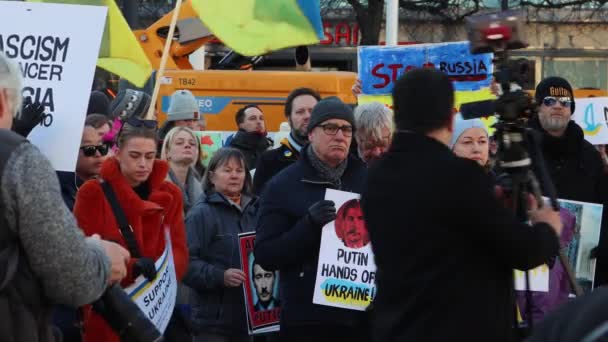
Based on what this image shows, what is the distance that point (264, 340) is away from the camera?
26.1 feet

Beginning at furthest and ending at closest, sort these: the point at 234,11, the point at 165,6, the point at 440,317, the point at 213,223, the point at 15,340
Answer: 1. the point at 165,6
2. the point at 234,11
3. the point at 213,223
4. the point at 440,317
5. the point at 15,340

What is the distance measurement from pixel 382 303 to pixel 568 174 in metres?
3.38

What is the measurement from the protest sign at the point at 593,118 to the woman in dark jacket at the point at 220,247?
12.2ft

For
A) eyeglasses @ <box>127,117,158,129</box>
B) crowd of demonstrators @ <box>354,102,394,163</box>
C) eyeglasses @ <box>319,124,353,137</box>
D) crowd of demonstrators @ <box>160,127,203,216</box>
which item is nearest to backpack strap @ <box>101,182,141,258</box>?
eyeglasses @ <box>127,117,158,129</box>

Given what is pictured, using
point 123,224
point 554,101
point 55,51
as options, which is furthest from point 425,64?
point 123,224

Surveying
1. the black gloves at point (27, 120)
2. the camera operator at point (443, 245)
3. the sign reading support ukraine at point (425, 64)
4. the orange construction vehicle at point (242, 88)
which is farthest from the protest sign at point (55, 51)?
the orange construction vehicle at point (242, 88)

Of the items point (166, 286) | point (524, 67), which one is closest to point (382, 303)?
point (524, 67)

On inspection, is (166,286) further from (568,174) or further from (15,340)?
(568,174)

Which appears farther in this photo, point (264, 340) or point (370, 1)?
point (370, 1)

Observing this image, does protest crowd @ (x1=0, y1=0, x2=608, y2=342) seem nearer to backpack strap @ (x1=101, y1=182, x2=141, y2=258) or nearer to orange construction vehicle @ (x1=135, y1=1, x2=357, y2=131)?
backpack strap @ (x1=101, y1=182, x2=141, y2=258)

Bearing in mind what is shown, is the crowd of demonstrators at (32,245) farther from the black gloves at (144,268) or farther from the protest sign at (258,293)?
the protest sign at (258,293)

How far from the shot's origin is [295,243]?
619 cm

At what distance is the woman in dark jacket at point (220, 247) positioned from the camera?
707 cm

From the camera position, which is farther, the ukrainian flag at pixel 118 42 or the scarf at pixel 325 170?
the ukrainian flag at pixel 118 42
